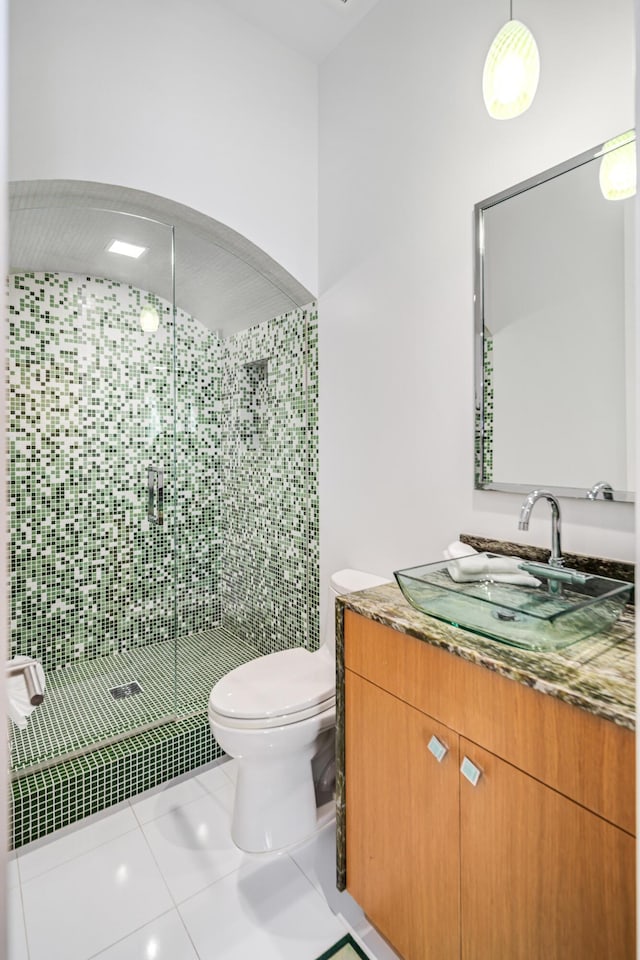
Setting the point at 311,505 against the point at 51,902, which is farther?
the point at 311,505

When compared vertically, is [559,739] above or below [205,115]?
below

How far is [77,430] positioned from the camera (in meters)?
2.40

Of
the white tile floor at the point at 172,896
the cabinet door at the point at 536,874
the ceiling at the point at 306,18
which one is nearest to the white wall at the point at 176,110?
the ceiling at the point at 306,18

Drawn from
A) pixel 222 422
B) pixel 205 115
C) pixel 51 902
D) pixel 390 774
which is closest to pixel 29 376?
pixel 222 422

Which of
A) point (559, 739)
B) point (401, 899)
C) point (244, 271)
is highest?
point (244, 271)

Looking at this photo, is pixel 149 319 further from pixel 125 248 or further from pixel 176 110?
pixel 176 110

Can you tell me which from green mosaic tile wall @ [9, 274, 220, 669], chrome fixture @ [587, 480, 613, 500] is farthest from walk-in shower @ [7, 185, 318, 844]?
chrome fixture @ [587, 480, 613, 500]

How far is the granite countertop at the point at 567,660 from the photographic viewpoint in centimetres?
81

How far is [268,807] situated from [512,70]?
2.20m

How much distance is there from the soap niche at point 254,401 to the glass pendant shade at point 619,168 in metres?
1.74

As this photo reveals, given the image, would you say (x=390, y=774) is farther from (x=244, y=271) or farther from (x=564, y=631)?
(x=244, y=271)

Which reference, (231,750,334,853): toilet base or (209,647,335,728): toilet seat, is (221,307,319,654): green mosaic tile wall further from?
(231,750,334,853): toilet base

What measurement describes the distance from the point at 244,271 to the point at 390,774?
2.19m

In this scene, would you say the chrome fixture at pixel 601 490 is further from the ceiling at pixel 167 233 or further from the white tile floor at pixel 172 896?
the ceiling at pixel 167 233
